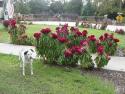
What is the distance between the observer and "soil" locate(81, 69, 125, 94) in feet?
35.2

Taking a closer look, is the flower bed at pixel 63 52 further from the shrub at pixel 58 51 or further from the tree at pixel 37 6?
the tree at pixel 37 6

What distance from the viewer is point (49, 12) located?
8600 cm

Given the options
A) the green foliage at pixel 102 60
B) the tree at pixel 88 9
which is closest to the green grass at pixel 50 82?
the green foliage at pixel 102 60

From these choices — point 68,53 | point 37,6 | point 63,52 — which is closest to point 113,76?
point 68,53

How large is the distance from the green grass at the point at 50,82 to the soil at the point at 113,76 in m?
0.22

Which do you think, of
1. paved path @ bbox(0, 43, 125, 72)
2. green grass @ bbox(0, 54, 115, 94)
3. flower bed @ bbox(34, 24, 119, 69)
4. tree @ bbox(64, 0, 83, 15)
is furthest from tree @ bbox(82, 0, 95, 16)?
green grass @ bbox(0, 54, 115, 94)

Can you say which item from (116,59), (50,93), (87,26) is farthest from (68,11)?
(50,93)

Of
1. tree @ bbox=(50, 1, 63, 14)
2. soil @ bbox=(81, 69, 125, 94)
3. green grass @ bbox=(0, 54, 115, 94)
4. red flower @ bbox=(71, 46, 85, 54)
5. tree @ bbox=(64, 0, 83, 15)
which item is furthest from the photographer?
tree @ bbox=(50, 1, 63, 14)

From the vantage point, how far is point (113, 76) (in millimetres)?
11992

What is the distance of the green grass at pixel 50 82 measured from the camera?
984cm

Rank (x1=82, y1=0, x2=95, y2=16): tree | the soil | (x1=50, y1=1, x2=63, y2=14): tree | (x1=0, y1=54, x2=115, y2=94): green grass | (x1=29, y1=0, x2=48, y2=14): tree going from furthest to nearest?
(x1=50, y1=1, x2=63, y2=14): tree → (x1=29, y1=0, x2=48, y2=14): tree → (x1=82, y1=0, x2=95, y2=16): tree → the soil → (x1=0, y1=54, x2=115, y2=94): green grass

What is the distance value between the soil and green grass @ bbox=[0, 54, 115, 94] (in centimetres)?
22

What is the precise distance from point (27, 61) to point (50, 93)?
90.8 inches

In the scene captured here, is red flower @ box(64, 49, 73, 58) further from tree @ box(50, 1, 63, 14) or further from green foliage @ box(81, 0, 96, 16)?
tree @ box(50, 1, 63, 14)
